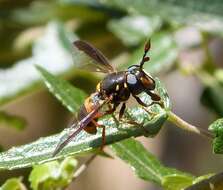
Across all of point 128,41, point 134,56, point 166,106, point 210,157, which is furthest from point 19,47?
point 210,157

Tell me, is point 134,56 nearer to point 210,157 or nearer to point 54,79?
point 54,79

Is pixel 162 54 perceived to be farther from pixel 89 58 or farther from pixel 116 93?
pixel 116 93

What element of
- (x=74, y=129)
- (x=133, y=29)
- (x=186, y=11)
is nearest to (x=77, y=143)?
(x=74, y=129)

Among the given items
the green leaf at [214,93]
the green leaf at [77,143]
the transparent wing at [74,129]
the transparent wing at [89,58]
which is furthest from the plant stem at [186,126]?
the green leaf at [214,93]

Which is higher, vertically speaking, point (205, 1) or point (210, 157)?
point (205, 1)

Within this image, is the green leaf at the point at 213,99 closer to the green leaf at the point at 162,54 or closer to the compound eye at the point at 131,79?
the green leaf at the point at 162,54

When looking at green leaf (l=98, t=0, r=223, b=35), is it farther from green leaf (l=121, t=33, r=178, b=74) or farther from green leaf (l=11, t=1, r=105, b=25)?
green leaf (l=11, t=1, r=105, b=25)
